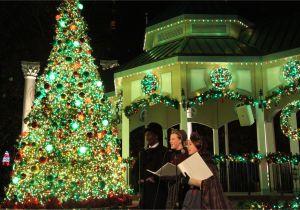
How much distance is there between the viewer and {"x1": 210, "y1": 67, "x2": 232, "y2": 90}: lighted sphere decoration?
36.1ft

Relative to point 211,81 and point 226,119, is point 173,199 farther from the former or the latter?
point 226,119

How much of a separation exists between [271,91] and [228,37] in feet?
8.59

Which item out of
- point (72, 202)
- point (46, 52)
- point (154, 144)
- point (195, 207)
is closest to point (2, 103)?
point (46, 52)

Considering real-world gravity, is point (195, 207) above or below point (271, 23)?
below

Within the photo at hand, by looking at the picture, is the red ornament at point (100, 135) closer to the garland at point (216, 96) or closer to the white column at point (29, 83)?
the garland at point (216, 96)

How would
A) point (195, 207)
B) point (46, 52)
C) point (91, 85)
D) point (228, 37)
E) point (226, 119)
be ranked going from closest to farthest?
1. point (195, 207)
2. point (91, 85)
3. point (228, 37)
4. point (226, 119)
5. point (46, 52)

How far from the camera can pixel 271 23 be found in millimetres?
13227

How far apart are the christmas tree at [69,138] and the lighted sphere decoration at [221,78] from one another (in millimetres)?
3462

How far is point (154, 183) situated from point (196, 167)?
1658mm

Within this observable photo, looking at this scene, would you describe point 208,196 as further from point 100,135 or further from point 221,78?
point 221,78

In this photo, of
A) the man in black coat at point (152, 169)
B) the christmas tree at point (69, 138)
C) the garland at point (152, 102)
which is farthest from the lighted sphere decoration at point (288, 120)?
the man in black coat at point (152, 169)

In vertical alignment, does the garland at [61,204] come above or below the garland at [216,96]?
below

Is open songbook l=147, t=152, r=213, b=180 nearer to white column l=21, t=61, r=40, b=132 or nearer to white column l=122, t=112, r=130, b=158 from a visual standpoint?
white column l=122, t=112, r=130, b=158

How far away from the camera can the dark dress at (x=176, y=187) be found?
453cm
